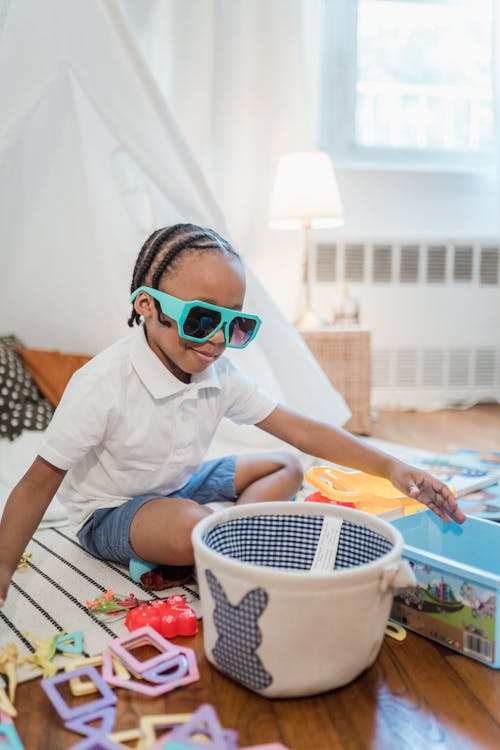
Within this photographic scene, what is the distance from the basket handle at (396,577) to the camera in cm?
75

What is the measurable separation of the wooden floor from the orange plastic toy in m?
0.45

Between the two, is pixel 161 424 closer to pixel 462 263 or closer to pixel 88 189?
pixel 88 189

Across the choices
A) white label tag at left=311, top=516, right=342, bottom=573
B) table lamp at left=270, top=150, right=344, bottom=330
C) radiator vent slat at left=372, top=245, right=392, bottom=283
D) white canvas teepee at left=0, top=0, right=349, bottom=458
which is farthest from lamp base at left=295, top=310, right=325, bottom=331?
white label tag at left=311, top=516, right=342, bottom=573

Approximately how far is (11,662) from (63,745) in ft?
0.54

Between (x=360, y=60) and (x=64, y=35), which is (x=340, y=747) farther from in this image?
(x=360, y=60)

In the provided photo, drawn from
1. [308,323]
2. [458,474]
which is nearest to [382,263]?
[308,323]

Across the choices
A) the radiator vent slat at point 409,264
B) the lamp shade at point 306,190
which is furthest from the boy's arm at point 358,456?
the radiator vent slat at point 409,264

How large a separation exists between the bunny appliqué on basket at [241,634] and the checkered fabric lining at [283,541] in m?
0.12

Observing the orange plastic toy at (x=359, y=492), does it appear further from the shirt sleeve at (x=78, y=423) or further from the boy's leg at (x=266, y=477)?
the shirt sleeve at (x=78, y=423)

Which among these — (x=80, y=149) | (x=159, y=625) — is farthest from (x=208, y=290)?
(x=80, y=149)

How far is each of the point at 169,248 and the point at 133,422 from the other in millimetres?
270

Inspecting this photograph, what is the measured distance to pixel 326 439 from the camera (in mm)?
1162

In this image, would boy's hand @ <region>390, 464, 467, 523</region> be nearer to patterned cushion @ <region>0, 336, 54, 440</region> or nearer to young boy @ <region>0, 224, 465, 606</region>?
young boy @ <region>0, 224, 465, 606</region>

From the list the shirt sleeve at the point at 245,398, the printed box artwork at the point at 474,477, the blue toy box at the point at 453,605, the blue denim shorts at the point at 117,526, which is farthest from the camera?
the printed box artwork at the point at 474,477
